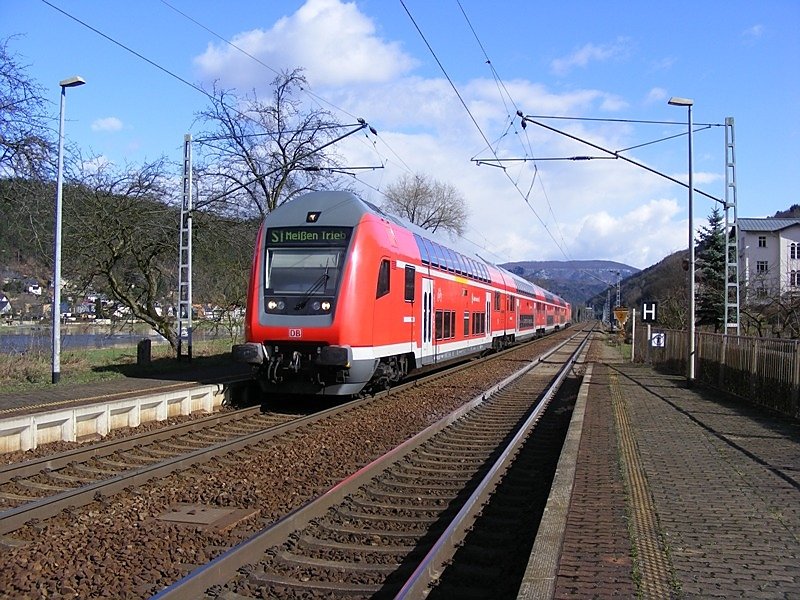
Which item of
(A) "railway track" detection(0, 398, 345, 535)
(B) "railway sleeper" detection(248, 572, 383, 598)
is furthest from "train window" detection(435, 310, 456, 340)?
(B) "railway sleeper" detection(248, 572, 383, 598)

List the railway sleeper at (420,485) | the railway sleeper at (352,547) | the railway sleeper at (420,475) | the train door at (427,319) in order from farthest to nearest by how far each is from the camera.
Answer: the train door at (427,319) < the railway sleeper at (420,475) < the railway sleeper at (420,485) < the railway sleeper at (352,547)

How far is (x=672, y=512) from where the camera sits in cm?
629

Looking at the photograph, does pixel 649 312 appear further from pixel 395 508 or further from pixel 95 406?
pixel 395 508

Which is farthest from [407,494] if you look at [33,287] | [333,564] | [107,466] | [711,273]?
[711,273]

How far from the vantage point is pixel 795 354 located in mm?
12242

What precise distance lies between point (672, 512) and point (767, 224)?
279ft

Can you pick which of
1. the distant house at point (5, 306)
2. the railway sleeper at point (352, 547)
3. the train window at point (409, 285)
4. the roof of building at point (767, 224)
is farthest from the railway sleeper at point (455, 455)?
the roof of building at point (767, 224)

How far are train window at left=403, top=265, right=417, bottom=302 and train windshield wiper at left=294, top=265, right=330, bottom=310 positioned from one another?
2442mm

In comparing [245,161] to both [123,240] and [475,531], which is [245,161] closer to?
[123,240]

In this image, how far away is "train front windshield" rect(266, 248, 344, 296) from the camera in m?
12.5

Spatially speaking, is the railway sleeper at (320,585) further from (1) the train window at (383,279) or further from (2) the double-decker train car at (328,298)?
(1) the train window at (383,279)

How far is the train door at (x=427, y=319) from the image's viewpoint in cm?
1620

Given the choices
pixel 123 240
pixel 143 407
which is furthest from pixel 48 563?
pixel 123 240

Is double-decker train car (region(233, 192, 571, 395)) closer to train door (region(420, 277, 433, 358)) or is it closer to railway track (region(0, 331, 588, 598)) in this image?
train door (region(420, 277, 433, 358))
